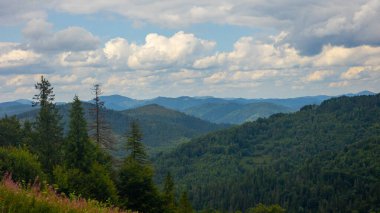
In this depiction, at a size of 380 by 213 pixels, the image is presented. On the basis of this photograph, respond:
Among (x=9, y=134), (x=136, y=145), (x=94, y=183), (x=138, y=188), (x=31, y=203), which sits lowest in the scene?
(x=138, y=188)

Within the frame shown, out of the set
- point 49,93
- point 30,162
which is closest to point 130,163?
point 30,162

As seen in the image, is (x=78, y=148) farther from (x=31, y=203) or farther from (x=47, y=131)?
(x=31, y=203)

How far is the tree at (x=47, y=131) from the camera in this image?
148 feet

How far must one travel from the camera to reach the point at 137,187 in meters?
37.8

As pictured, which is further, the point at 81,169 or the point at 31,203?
the point at 81,169

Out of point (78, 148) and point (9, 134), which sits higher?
point (78, 148)

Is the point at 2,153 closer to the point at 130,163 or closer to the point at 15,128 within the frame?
the point at 130,163

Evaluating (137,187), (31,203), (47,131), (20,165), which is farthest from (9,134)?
(31,203)

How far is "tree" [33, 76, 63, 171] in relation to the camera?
45.0m

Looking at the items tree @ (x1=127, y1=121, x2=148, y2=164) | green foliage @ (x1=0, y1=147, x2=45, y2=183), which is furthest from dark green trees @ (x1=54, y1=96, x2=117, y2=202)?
tree @ (x1=127, y1=121, x2=148, y2=164)

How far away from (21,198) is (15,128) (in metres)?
63.6

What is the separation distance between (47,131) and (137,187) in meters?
15.0

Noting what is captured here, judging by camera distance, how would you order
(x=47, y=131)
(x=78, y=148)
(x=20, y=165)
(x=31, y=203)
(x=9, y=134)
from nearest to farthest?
(x=31, y=203) → (x=20, y=165) → (x=78, y=148) → (x=47, y=131) → (x=9, y=134)

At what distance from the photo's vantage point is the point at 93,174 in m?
31.8
